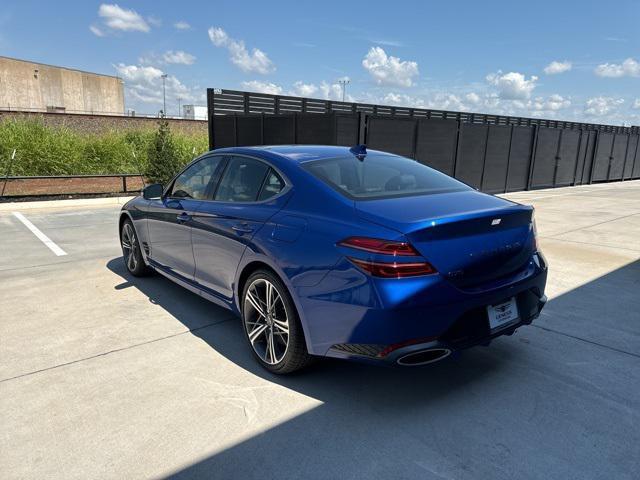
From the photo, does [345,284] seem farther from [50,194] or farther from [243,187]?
[50,194]

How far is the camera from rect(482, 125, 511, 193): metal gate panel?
15.7 m

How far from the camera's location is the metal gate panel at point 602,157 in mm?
21297

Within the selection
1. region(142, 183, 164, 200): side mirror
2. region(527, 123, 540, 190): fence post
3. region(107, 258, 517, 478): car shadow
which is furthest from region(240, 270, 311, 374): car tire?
region(527, 123, 540, 190): fence post

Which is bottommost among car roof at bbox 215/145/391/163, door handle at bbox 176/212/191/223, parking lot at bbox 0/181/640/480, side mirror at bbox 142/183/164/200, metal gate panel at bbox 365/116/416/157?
parking lot at bbox 0/181/640/480

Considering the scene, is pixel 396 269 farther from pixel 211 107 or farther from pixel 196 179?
pixel 211 107

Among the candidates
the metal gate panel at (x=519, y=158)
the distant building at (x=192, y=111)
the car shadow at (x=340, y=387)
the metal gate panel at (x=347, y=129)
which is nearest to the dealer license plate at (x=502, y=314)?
the car shadow at (x=340, y=387)

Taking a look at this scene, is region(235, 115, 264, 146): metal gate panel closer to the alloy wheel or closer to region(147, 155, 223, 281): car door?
region(147, 155, 223, 281): car door

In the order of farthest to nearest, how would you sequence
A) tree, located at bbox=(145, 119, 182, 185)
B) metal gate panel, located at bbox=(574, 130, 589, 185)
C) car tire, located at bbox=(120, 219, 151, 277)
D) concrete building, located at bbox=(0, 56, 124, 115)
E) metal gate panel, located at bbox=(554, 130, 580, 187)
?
concrete building, located at bbox=(0, 56, 124, 115) → metal gate panel, located at bbox=(574, 130, 589, 185) → metal gate panel, located at bbox=(554, 130, 580, 187) → tree, located at bbox=(145, 119, 182, 185) → car tire, located at bbox=(120, 219, 151, 277)

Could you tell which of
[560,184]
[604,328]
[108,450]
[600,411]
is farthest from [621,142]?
[108,450]

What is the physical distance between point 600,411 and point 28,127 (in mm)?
20083

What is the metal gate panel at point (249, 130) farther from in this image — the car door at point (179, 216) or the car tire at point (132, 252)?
the car door at point (179, 216)

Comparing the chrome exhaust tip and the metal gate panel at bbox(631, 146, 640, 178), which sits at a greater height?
the metal gate panel at bbox(631, 146, 640, 178)

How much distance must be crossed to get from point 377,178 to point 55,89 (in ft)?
258

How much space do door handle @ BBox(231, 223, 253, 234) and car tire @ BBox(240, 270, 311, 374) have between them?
31cm
